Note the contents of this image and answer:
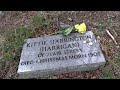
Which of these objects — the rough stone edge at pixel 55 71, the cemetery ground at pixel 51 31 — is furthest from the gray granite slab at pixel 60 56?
the cemetery ground at pixel 51 31

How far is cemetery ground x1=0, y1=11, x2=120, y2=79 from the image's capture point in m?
2.55

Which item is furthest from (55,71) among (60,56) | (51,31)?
(51,31)

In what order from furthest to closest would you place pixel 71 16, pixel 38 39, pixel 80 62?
1. pixel 71 16
2. pixel 38 39
3. pixel 80 62

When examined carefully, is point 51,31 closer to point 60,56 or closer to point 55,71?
point 60,56

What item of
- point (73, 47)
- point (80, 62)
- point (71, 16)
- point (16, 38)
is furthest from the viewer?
point (71, 16)

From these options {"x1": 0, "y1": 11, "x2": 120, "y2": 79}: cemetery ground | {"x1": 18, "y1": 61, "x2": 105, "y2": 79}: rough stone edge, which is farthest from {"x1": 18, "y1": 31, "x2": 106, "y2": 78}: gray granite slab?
{"x1": 0, "y1": 11, "x2": 120, "y2": 79}: cemetery ground

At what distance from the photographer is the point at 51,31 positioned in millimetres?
3078

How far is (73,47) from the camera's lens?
8.68ft

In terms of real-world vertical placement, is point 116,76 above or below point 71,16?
below

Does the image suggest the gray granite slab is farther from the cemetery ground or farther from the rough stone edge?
the cemetery ground

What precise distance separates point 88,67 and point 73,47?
0.33m

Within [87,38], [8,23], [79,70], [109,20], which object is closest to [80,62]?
[79,70]

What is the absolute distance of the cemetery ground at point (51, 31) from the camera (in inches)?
100

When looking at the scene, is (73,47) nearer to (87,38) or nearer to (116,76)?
(87,38)
